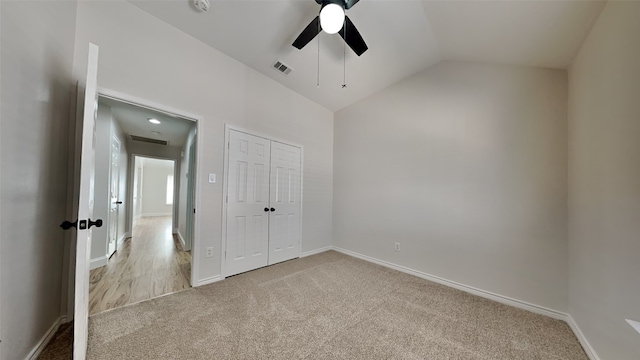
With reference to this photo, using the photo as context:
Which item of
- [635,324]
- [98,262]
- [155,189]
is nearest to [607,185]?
[635,324]

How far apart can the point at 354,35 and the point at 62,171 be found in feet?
9.21

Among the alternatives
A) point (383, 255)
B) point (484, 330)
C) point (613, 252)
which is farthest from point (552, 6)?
point (383, 255)

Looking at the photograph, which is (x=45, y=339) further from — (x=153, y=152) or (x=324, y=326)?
(x=153, y=152)

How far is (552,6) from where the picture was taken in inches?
58.2

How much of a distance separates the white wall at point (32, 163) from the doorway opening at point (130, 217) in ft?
1.41

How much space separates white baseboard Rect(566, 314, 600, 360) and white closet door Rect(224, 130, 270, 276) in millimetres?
3161

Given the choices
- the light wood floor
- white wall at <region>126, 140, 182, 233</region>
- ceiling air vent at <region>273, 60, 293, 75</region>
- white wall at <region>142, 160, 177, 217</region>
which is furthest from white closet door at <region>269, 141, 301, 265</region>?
white wall at <region>142, 160, 177, 217</region>

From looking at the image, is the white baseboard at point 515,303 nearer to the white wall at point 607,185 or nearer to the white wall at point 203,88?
the white wall at point 607,185

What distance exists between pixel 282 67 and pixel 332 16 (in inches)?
58.0

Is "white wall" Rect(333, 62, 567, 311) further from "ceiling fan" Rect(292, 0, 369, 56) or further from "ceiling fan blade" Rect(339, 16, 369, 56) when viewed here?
"ceiling fan" Rect(292, 0, 369, 56)

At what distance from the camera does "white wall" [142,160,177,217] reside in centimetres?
928

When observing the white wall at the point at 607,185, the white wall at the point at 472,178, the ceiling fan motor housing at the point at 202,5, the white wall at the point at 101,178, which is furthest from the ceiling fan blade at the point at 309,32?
the white wall at the point at 101,178

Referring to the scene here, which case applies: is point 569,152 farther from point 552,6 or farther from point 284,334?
point 284,334

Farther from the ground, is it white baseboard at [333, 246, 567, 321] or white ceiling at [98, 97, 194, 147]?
white ceiling at [98, 97, 194, 147]
